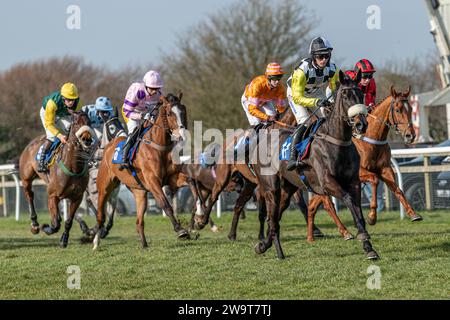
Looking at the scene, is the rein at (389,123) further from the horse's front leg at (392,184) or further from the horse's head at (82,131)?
the horse's head at (82,131)

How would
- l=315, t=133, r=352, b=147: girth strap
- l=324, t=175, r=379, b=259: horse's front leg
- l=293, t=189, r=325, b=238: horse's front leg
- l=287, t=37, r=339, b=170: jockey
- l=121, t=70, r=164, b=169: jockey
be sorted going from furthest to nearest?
l=121, t=70, r=164, b=169: jockey < l=293, t=189, r=325, b=238: horse's front leg < l=287, t=37, r=339, b=170: jockey < l=315, t=133, r=352, b=147: girth strap < l=324, t=175, r=379, b=259: horse's front leg

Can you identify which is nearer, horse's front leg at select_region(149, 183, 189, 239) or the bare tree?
horse's front leg at select_region(149, 183, 189, 239)

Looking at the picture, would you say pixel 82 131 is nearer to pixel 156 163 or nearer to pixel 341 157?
pixel 156 163

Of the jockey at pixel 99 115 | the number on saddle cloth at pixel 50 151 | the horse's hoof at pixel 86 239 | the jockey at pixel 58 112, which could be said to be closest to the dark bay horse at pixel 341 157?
the horse's hoof at pixel 86 239

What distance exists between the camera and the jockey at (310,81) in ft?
34.4

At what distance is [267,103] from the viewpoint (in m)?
12.8

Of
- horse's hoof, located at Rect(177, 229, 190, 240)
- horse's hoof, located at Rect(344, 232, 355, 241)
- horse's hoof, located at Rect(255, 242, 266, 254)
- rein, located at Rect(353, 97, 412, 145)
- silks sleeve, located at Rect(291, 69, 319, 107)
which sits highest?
silks sleeve, located at Rect(291, 69, 319, 107)

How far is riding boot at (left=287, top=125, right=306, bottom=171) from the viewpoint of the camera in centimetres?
1034

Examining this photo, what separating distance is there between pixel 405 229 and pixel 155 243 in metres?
3.81

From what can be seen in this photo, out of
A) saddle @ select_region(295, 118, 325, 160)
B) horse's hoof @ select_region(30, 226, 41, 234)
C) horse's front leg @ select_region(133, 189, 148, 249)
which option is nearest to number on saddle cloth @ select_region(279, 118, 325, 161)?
saddle @ select_region(295, 118, 325, 160)

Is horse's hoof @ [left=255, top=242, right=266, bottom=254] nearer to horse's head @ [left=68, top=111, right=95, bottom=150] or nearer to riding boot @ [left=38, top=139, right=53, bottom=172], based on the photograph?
horse's head @ [left=68, top=111, right=95, bottom=150]

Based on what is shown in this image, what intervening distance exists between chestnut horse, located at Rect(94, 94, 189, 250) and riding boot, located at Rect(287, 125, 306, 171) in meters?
1.89
